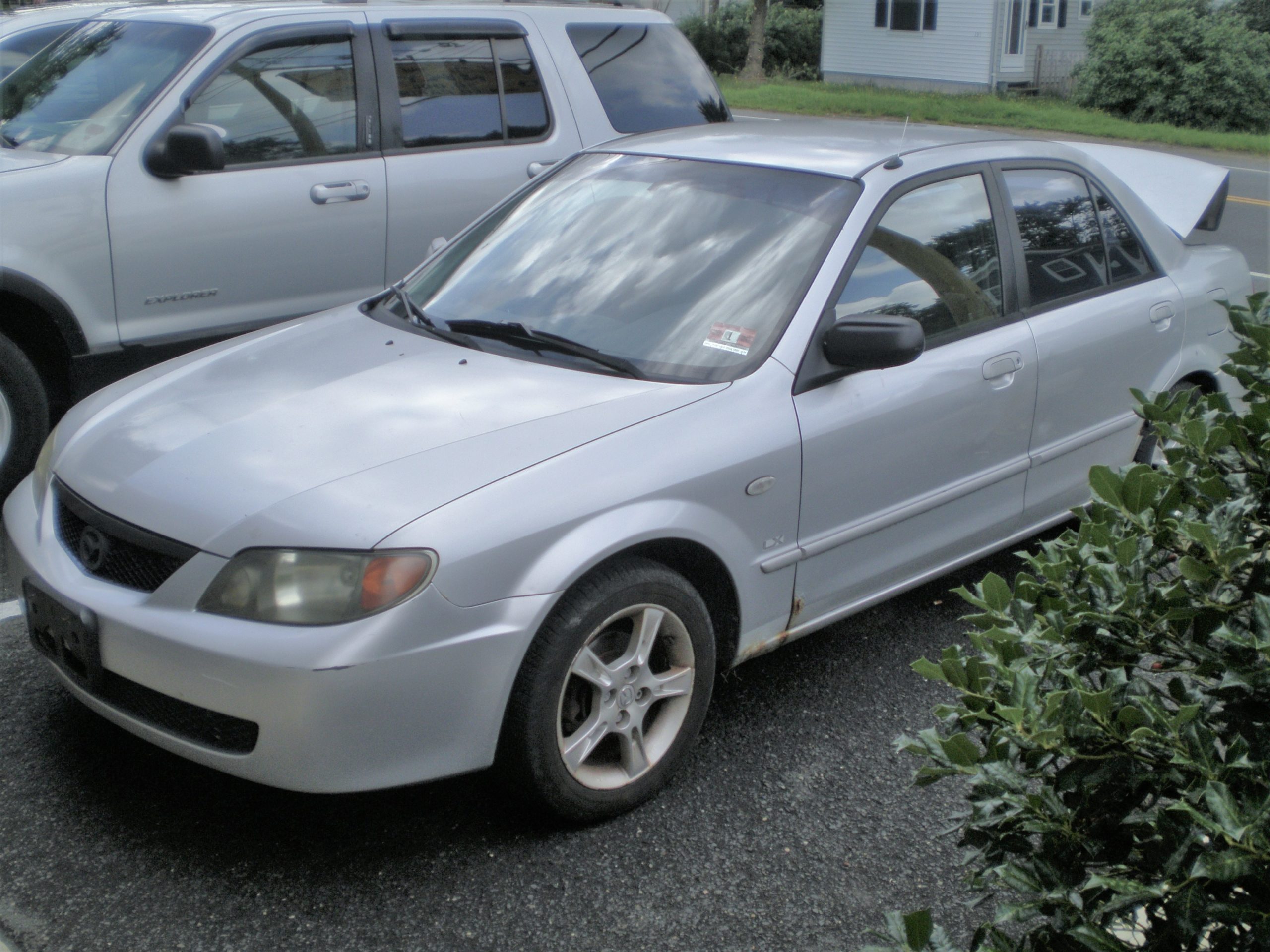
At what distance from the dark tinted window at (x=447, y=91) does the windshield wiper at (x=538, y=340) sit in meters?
2.53

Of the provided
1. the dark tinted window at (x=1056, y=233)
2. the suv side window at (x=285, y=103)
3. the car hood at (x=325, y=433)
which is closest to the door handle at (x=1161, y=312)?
the dark tinted window at (x=1056, y=233)

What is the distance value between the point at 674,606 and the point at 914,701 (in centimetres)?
110

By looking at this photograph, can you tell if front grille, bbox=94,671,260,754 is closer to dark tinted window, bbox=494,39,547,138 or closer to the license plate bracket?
the license plate bracket

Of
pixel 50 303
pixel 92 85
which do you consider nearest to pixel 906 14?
pixel 92 85

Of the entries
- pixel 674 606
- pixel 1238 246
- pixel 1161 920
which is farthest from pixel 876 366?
pixel 1238 246

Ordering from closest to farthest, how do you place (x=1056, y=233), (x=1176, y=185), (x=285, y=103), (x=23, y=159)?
(x=1056, y=233)
(x=23, y=159)
(x=1176, y=185)
(x=285, y=103)

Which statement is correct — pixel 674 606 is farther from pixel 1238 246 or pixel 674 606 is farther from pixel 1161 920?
pixel 1238 246

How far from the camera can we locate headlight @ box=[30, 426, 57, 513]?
11.2 feet

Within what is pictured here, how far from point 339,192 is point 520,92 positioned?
121 centimetres

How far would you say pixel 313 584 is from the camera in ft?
9.13

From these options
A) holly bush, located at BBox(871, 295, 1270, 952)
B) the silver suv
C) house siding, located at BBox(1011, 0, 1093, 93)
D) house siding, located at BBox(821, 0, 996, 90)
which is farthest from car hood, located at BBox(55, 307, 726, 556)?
house siding, located at BBox(1011, 0, 1093, 93)

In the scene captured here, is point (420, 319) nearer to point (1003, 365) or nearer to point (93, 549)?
point (93, 549)

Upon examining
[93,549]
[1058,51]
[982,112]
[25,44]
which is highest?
[25,44]

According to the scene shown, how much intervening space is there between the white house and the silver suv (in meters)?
27.5
